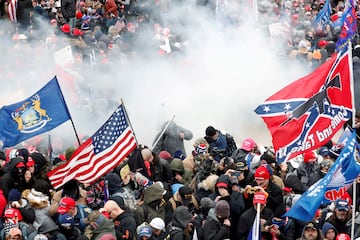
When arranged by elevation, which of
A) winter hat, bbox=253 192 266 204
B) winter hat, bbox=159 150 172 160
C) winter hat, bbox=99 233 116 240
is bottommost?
winter hat, bbox=159 150 172 160

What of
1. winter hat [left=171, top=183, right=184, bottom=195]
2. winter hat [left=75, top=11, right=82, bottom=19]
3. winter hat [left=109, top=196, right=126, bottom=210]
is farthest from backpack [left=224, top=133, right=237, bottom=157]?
winter hat [left=75, top=11, right=82, bottom=19]

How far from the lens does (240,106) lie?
59.7 feet

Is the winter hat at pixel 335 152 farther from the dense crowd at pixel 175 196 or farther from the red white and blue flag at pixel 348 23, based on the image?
the red white and blue flag at pixel 348 23

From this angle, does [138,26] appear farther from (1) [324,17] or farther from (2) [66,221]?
(2) [66,221]

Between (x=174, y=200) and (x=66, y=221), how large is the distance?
1.65 meters

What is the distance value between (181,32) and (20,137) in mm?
10632

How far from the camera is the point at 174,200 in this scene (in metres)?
10.9

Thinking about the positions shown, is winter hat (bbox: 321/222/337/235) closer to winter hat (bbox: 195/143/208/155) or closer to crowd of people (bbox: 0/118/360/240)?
crowd of people (bbox: 0/118/360/240)

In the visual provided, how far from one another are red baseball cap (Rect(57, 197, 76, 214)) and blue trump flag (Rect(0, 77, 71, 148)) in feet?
5.68

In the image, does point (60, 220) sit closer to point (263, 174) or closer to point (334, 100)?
point (263, 174)

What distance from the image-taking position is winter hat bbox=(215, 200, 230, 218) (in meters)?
9.88

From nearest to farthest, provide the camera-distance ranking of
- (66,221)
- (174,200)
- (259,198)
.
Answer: (259,198), (66,221), (174,200)

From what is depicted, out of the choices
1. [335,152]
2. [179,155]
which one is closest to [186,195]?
[335,152]

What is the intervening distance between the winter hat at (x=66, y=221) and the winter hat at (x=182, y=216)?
1.13 m
